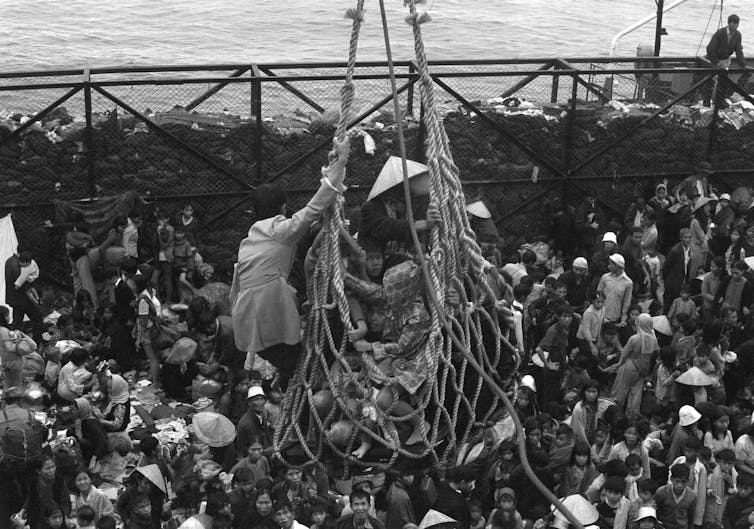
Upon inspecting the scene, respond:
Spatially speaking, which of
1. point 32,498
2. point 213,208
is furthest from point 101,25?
point 32,498

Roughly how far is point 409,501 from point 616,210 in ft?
22.8

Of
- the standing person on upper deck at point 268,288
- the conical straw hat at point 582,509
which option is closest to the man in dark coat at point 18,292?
the standing person on upper deck at point 268,288

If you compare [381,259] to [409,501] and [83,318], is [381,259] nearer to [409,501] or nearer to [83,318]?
[409,501]

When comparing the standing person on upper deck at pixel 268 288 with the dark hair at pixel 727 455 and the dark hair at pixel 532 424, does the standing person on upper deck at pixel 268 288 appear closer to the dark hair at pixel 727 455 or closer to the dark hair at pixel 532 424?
the dark hair at pixel 532 424

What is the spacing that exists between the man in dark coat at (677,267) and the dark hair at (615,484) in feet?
13.3

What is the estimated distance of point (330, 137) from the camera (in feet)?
48.1

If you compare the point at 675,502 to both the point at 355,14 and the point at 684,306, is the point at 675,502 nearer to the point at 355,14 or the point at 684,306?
the point at 684,306

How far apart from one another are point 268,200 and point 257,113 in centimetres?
634

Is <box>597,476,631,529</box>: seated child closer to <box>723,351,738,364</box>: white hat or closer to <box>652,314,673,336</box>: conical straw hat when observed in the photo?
<box>723,351,738,364</box>: white hat

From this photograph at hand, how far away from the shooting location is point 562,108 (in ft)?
50.8

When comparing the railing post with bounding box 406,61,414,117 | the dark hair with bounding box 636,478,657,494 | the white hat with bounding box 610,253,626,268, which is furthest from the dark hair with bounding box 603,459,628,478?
the railing post with bounding box 406,61,414,117

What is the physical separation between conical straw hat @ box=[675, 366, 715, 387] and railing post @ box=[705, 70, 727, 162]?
5352mm

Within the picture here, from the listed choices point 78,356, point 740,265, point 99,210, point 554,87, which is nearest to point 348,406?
point 78,356

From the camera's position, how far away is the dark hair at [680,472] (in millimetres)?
9492
